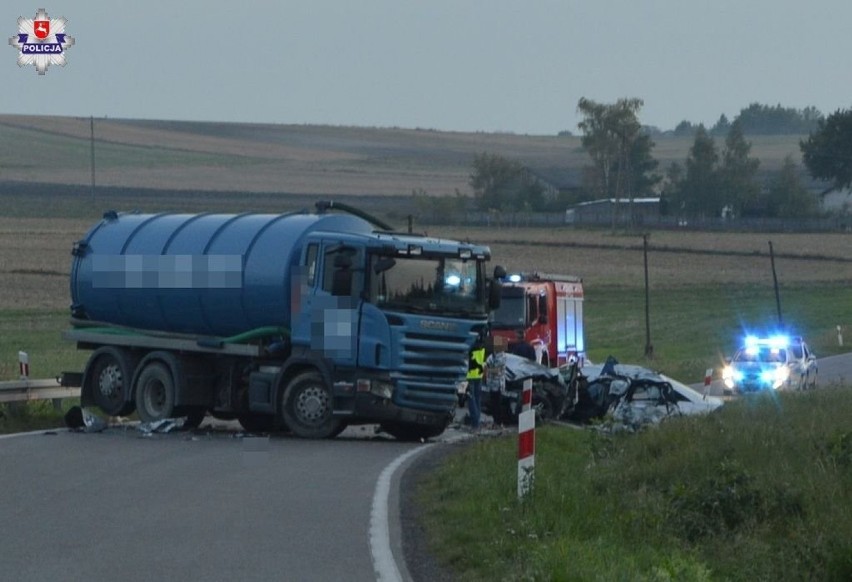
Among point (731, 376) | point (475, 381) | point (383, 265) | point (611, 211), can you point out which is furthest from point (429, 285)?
point (611, 211)

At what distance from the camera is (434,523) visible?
12875mm

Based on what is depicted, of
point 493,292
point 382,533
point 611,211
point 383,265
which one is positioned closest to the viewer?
point 382,533

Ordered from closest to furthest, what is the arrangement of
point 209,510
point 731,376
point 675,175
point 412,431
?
point 209,510
point 412,431
point 731,376
point 675,175

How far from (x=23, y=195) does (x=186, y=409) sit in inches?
2782

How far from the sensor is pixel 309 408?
2173cm

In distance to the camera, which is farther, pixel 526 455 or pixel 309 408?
pixel 309 408

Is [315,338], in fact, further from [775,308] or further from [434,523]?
[775,308]

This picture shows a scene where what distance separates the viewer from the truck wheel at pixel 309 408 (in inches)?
853

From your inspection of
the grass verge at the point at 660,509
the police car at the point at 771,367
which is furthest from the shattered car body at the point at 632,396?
the police car at the point at 771,367

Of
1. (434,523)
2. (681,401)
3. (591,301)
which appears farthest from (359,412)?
(591,301)

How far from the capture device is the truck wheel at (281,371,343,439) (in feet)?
71.1

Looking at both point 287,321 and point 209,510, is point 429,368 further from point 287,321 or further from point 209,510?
point 209,510

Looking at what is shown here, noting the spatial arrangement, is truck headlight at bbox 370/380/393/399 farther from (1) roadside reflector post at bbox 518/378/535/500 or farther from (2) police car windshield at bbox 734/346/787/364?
(2) police car windshield at bbox 734/346/787/364

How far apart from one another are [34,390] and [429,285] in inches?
265
